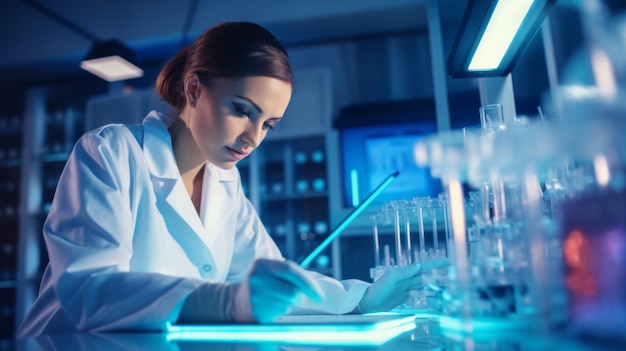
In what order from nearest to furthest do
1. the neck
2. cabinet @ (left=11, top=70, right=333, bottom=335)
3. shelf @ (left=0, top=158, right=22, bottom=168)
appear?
the neck → cabinet @ (left=11, top=70, right=333, bottom=335) → shelf @ (left=0, top=158, right=22, bottom=168)

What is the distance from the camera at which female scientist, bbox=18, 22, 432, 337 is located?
91 centimetres

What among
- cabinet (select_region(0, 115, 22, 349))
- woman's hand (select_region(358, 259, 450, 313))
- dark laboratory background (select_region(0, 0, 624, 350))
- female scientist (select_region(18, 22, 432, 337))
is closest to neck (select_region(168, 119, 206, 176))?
female scientist (select_region(18, 22, 432, 337))

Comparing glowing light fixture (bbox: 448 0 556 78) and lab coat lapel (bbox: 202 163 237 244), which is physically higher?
glowing light fixture (bbox: 448 0 556 78)

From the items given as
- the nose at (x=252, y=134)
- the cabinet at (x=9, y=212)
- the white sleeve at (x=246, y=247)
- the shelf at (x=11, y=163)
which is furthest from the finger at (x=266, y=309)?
the shelf at (x=11, y=163)

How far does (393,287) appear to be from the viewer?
1153 millimetres

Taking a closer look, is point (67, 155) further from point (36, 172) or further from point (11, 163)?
point (11, 163)

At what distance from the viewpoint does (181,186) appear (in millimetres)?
1413

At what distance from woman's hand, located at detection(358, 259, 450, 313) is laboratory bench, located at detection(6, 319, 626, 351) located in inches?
8.1

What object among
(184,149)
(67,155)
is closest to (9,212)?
(67,155)

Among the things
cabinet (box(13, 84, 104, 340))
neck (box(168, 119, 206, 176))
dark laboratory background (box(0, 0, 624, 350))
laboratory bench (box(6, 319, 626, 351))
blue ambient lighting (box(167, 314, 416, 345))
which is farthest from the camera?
cabinet (box(13, 84, 104, 340))

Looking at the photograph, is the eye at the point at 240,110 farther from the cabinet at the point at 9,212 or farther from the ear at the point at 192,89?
the cabinet at the point at 9,212

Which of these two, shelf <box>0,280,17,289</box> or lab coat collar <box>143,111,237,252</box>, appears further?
shelf <box>0,280,17,289</box>

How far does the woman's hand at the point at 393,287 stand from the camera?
113cm

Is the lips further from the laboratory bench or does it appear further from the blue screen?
the blue screen
